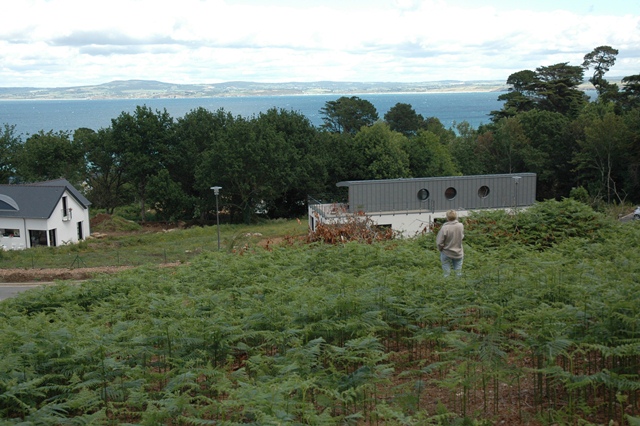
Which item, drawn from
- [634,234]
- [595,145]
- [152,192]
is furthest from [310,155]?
[634,234]

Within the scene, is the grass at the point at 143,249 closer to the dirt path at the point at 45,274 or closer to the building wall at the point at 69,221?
the dirt path at the point at 45,274

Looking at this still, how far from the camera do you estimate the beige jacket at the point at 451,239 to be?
12891 mm

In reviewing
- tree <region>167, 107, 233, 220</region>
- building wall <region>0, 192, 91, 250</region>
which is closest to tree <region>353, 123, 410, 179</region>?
tree <region>167, 107, 233, 220</region>

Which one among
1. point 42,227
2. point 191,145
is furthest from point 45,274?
point 191,145

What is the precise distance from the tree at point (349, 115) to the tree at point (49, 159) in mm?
50990

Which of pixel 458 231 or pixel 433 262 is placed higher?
pixel 458 231

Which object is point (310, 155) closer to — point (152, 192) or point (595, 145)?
point (152, 192)

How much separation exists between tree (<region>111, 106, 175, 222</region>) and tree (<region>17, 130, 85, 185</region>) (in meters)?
6.57

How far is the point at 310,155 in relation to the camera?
2207 inches

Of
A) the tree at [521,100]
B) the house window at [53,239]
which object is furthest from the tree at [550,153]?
the house window at [53,239]

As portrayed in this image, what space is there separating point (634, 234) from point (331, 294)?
10633 millimetres

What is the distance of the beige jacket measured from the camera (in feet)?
42.3

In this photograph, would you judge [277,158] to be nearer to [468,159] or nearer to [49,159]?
[49,159]

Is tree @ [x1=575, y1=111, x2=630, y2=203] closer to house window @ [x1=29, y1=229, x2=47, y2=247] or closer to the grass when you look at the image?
the grass
